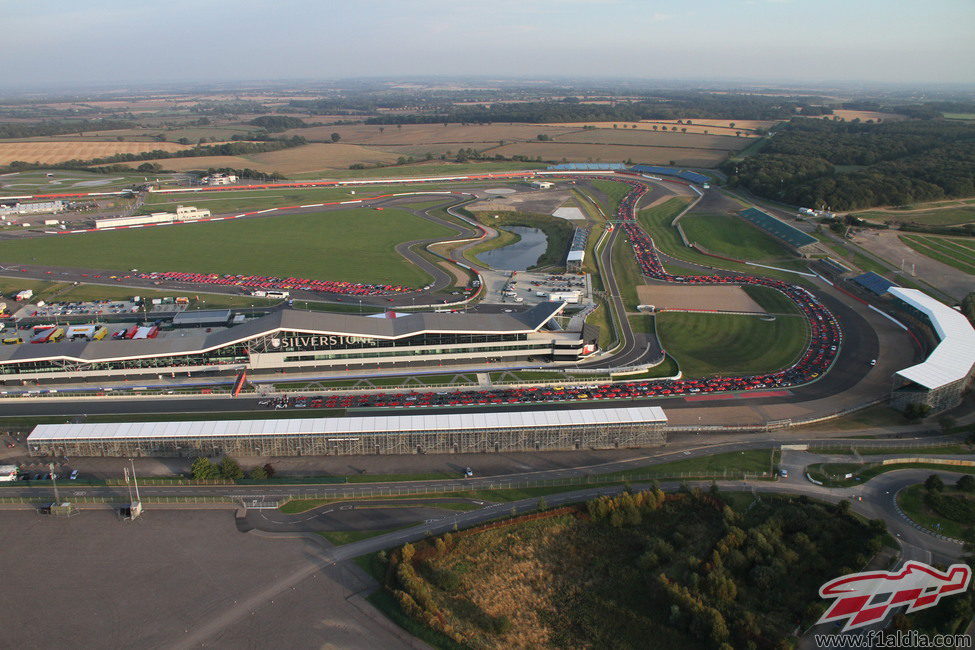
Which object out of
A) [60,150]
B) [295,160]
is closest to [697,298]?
[295,160]

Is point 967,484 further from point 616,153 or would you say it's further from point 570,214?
point 616,153

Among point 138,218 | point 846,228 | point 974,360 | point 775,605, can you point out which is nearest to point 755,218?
point 846,228

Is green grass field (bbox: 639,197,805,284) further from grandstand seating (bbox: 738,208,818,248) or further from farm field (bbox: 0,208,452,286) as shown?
farm field (bbox: 0,208,452,286)

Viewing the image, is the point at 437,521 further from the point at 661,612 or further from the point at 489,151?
the point at 489,151

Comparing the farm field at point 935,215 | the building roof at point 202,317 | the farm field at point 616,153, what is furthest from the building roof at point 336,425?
the farm field at point 616,153

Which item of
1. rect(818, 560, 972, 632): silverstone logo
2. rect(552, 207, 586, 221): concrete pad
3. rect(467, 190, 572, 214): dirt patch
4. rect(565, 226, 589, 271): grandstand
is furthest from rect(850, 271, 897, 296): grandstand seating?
rect(467, 190, 572, 214): dirt patch

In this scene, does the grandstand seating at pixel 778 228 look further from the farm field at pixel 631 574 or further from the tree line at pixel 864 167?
the farm field at pixel 631 574
